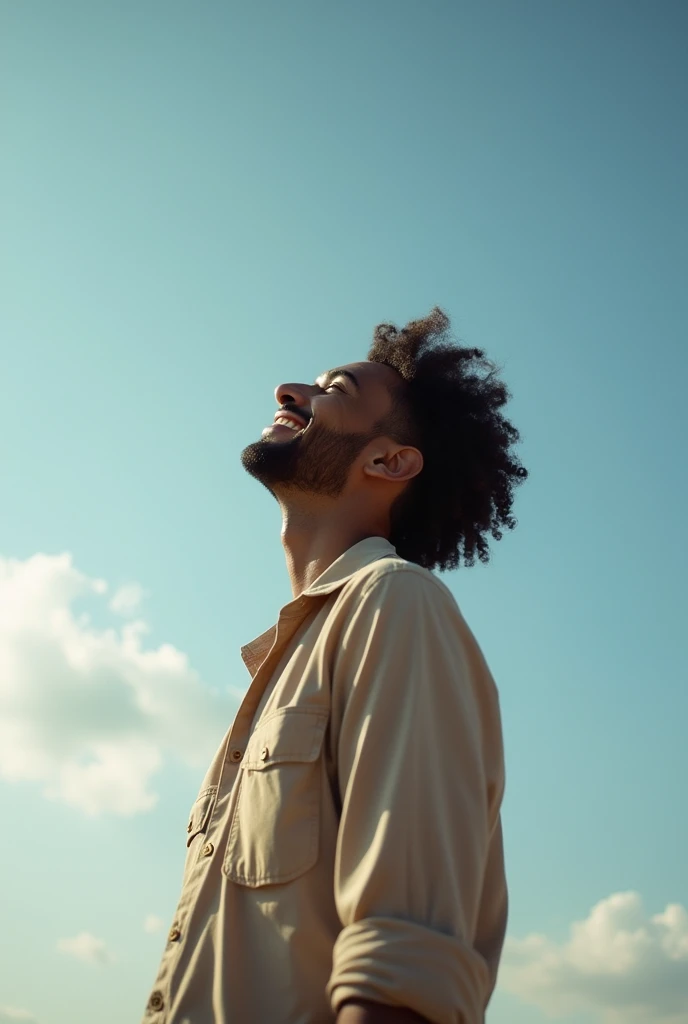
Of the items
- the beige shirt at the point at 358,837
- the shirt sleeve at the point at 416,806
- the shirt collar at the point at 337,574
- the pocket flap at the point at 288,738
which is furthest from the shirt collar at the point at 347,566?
the pocket flap at the point at 288,738

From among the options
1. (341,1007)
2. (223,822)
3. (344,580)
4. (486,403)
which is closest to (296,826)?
(223,822)

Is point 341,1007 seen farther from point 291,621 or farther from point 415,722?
point 291,621

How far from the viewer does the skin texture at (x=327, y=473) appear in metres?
4.45

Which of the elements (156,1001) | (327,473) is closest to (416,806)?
(156,1001)

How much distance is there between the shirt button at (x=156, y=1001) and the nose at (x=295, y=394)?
2.96 meters

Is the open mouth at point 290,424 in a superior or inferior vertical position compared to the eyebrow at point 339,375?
inferior

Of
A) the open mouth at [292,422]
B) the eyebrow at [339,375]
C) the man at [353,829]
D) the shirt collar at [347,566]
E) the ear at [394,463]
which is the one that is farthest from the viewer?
the eyebrow at [339,375]

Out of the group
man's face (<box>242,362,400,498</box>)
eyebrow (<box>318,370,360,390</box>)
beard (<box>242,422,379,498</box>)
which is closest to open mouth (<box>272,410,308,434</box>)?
man's face (<box>242,362,400,498</box>)

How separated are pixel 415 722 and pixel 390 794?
211mm

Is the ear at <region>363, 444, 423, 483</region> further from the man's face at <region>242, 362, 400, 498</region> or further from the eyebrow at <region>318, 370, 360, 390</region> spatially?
the eyebrow at <region>318, 370, 360, 390</region>

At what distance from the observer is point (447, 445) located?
5523 millimetres

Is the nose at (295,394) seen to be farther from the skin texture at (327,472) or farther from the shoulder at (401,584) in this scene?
the shoulder at (401,584)

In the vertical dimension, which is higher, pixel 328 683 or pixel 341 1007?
pixel 328 683

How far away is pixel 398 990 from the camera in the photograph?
2.07 meters
